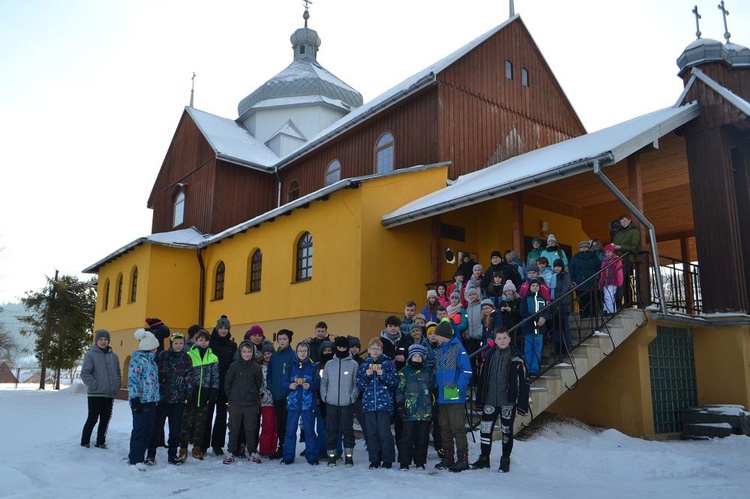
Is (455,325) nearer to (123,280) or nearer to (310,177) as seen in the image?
(310,177)

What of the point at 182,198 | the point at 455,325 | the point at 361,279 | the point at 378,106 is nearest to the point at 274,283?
the point at 361,279

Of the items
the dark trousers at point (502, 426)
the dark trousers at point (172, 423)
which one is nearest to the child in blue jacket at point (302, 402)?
the dark trousers at point (172, 423)

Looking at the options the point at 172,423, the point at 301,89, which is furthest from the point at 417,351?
the point at 301,89

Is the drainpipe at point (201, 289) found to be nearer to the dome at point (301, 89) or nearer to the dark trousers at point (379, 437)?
the dome at point (301, 89)

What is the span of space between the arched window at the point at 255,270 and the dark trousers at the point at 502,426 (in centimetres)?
1193

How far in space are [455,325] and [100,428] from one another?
522cm

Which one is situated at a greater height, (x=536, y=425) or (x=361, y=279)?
(x=361, y=279)

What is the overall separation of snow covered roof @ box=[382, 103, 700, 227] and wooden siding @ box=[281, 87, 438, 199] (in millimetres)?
2358

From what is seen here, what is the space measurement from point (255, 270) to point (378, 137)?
532 centimetres

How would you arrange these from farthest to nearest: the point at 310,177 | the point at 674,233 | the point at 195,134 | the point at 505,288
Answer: the point at 195,134 → the point at 310,177 → the point at 674,233 → the point at 505,288

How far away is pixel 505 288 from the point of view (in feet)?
30.6

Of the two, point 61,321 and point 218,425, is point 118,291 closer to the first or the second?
point 61,321

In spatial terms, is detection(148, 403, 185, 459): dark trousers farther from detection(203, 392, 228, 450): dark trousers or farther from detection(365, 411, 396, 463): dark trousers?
detection(365, 411, 396, 463): dark trousers

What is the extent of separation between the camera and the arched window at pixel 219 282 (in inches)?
819
